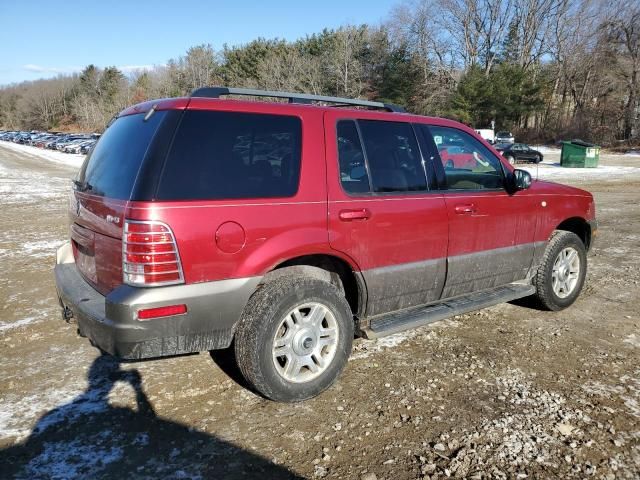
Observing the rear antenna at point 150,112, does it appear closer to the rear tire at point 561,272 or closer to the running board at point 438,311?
the running board at point 438,311

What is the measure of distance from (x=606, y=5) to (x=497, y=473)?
212ft


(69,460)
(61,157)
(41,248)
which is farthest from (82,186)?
(61,157)

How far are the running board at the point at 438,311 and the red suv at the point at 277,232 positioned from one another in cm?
2

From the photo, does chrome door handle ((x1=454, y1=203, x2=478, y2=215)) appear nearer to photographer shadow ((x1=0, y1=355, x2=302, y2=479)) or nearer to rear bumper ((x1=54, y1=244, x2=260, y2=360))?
rear bumper ((x1=54, y1=244, x2=260, y2=360))

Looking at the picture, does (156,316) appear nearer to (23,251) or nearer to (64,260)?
(64,260)

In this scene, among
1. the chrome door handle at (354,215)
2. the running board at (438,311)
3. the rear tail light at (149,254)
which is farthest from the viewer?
the running board at (438,311)

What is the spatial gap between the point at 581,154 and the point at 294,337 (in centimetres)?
2682

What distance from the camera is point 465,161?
171 inches

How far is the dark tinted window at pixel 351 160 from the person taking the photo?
136 inches

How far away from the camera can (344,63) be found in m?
61.0

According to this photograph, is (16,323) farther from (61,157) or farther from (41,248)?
(61,157)

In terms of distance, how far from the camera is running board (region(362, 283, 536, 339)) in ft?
11.9

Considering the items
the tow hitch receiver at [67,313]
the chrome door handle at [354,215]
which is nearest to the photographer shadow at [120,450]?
the tow hitch receiver at [67,313]

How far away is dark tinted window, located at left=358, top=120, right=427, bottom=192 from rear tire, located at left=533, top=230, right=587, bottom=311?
1.75 metres
